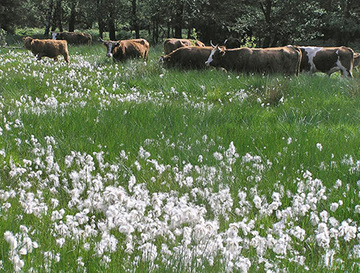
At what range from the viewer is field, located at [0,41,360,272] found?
8.66 feet

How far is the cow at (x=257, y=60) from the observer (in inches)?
595

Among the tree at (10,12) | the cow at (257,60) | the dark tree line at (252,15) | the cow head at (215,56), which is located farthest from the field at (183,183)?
the tree at (10,12)

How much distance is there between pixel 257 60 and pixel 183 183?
38.2 feet

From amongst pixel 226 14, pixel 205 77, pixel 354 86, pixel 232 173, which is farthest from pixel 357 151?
pixel 226 14

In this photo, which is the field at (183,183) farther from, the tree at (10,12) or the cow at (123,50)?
the tree at (10,12)

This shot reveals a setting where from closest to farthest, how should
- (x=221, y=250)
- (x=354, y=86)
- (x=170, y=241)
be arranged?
(x=221, y=250) < (x=170, y=241) < (x=354, y=86)

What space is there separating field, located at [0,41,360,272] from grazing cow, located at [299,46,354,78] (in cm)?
711

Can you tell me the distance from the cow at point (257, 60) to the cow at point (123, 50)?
5612 millimetres

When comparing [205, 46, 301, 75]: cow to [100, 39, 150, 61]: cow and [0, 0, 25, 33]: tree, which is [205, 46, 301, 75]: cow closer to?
[100, 39, 150, 61]: cow

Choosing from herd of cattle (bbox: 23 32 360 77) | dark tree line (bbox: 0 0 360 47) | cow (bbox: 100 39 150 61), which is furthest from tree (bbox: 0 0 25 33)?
herd of cattle (bbox: 23 32 360 77)

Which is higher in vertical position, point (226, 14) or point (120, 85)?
point (226, 14)

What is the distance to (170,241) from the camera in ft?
9.72

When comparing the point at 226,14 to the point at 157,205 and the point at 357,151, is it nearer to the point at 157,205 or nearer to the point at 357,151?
the point at 357,151

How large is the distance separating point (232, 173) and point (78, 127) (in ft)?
8.86
